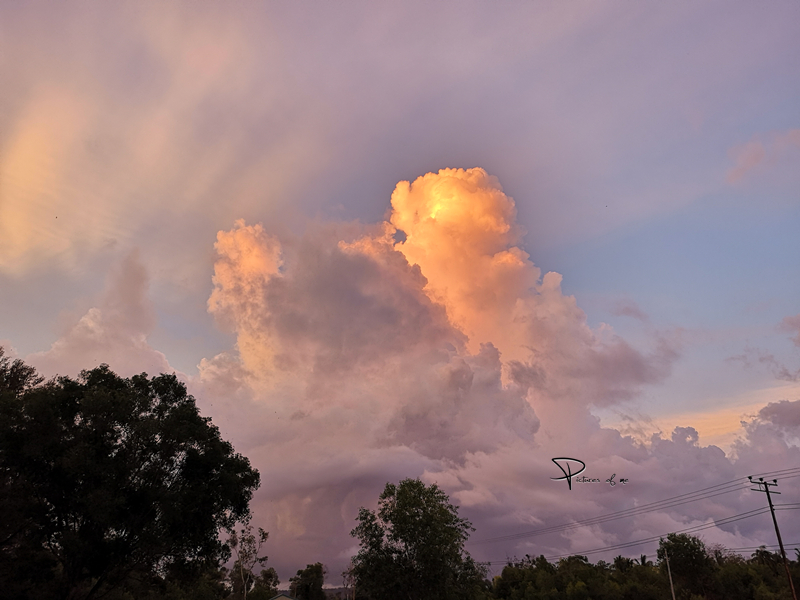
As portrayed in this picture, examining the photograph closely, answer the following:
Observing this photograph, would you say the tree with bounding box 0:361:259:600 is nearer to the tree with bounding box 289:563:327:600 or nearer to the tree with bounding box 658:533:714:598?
the tree with bounding box 658:533:714:598

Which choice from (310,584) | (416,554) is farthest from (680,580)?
(310,584)

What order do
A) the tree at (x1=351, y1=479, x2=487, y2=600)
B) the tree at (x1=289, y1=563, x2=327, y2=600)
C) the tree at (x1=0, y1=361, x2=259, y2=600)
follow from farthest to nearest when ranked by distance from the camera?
1. the tree at (x1=289, y1=563, x2=327, y2=600)
2. the tree at (x1=351, y1=479, x2=487, y2=600)
3. the tree at (x1=0, y1=361, x2=259, y2=600)

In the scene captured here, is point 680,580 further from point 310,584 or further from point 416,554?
point 310,584

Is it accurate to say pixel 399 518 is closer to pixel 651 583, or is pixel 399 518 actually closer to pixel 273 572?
pixel 651 583

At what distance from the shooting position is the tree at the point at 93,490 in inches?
1348

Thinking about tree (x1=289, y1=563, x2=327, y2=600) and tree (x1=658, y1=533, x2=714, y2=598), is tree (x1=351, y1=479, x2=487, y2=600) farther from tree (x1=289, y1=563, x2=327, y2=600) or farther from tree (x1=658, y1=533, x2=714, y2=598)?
tree (x1=289, y1=563, x2=327, y2=600)

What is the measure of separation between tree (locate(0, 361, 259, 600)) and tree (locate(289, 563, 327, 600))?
4210 inches

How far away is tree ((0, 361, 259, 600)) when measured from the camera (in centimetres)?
3425

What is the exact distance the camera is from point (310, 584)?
134125 millimetres

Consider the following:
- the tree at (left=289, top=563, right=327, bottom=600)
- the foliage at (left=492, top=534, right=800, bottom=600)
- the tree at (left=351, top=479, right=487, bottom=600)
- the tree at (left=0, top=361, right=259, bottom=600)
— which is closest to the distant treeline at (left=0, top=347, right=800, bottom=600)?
the tree at (left=0, top=361, right=259, bottom=600)

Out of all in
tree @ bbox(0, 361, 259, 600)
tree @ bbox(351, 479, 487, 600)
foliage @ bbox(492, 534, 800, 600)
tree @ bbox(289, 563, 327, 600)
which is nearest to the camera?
tree @ bbox(0, 361, 259, 600)

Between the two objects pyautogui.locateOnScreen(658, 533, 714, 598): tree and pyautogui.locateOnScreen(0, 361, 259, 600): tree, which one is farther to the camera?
pyautogui.locateOnScreen(658, 533, 714, 598): tree

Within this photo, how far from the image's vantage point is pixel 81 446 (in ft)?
113

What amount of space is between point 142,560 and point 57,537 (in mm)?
5190
